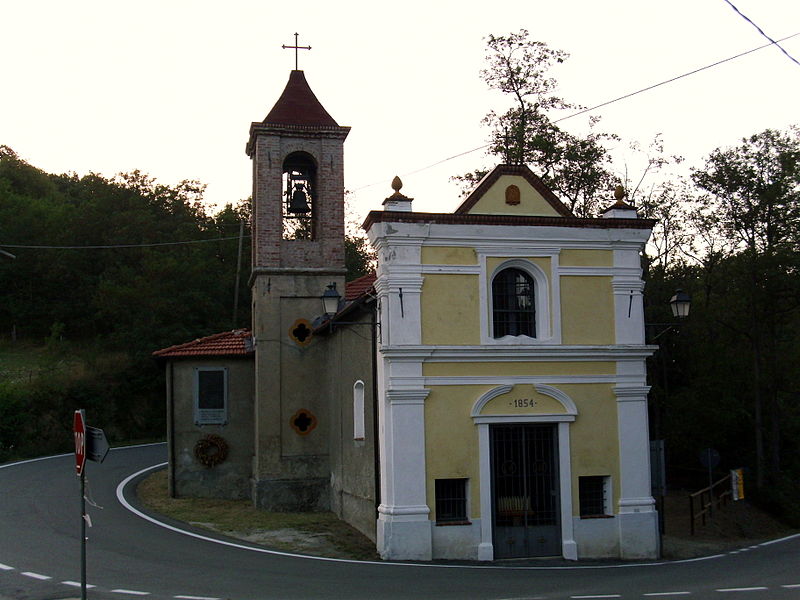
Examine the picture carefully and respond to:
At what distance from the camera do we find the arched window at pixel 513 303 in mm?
17328

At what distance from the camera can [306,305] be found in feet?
75.3

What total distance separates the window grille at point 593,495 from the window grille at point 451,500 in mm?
2370

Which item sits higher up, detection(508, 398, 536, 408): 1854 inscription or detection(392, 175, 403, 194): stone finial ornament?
detection(392, 175, 403, 194): stone finial ornament

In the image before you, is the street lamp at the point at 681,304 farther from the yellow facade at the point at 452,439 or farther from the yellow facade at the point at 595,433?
the yellow facade at the point at 452,439

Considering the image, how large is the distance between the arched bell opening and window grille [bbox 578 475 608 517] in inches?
395

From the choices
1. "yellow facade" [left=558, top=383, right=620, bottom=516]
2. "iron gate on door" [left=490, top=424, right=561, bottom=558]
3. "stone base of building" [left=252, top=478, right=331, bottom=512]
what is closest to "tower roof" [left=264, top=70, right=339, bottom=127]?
"stone base of building" [left=252, top=478, right=331, bottom=512]

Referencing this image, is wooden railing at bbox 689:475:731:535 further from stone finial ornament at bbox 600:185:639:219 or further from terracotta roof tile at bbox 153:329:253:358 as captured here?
terracotta roof tile at bbox 153:329:253:358

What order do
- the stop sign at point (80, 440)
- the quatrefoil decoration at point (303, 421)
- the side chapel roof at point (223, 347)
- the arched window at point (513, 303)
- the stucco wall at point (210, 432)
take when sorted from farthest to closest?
1. the side chapel roof at point (223, 347)
2. the stucco wall at point (210, 432)
3. the quatrefoil decoration at point (303, 421)
4. the arched window at point (513, 303)
5. the stop sign at point (80, 440)

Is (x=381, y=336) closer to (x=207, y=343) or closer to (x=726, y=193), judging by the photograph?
(x=207, y=343)

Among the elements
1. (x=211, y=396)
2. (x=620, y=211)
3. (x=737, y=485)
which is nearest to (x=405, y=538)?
(x=620, y=211)

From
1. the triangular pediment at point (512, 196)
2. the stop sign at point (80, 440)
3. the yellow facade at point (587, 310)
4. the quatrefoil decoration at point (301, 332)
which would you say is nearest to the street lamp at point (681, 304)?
the yellow facade at point (587, 310)

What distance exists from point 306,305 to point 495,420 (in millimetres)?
7906

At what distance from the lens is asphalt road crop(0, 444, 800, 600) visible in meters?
12.4

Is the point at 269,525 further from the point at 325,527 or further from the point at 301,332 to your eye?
the point at 301,332
